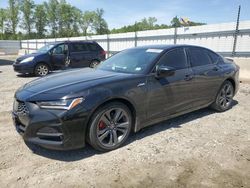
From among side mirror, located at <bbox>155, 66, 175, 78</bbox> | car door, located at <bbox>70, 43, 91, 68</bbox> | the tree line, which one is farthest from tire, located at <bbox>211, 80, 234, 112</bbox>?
the tree line

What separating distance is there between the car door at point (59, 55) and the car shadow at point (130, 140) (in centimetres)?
777

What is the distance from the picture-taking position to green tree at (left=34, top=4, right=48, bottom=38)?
256ft

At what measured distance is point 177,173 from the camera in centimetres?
336

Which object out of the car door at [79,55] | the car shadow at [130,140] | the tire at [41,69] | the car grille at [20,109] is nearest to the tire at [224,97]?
the car shadow at [130,140]

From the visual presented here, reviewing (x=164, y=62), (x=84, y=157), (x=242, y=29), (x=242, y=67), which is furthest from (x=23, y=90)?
(x=242, y=29)

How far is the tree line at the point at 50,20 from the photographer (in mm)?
72000

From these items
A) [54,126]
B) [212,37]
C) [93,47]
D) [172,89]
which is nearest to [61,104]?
[54,126]

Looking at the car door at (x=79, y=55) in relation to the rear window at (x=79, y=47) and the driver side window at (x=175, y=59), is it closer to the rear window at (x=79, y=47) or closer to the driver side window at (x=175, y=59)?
the rear window at (x=79, y=47)

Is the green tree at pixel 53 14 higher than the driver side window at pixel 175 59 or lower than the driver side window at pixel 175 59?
higher

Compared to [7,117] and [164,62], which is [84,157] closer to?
[164,62]

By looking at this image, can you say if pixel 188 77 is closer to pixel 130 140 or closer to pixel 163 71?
pixel 163 71

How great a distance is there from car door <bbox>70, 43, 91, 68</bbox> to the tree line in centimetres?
6269

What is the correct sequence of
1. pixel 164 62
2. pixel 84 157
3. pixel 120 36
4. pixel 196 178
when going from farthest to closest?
pixel 120 36
pixel 164 62
pixel 84 157
pixel 196 178

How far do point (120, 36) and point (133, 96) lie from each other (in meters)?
16.3
